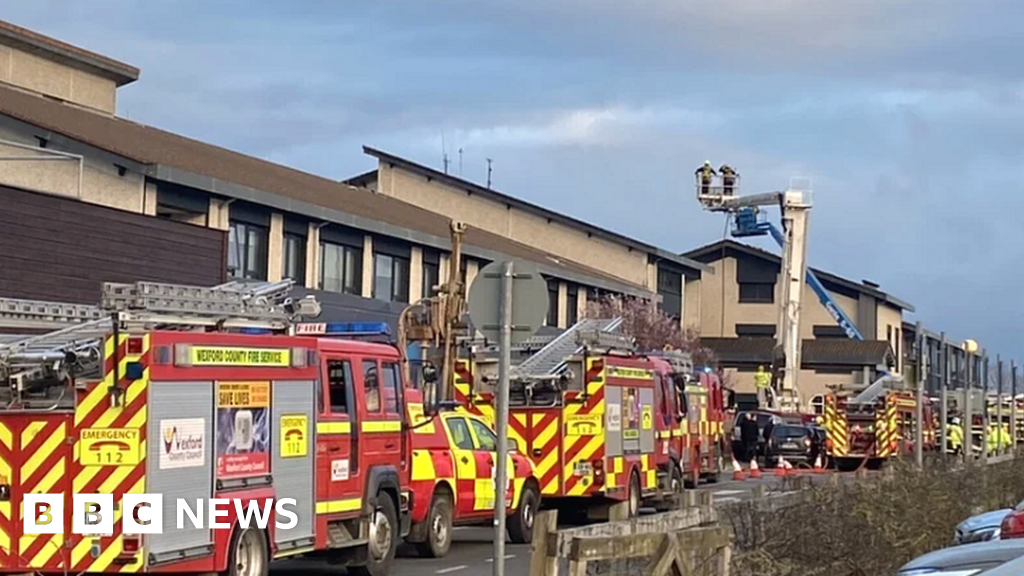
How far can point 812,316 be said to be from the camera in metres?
98.1

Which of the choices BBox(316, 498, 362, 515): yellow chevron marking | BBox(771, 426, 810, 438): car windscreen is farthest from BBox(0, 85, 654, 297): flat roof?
BBox(316, 498, 362, 515): yellow chevron marking

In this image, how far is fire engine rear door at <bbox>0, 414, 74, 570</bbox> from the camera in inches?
501

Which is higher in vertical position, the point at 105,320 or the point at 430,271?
the point at 430,271

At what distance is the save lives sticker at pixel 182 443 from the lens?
1267cm

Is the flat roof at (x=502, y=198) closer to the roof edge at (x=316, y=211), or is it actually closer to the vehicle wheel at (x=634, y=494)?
the roof edge at (x=316, y=211)

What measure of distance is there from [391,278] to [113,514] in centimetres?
3772

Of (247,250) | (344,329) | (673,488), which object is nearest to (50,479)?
(344,329)

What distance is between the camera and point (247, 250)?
41562mm

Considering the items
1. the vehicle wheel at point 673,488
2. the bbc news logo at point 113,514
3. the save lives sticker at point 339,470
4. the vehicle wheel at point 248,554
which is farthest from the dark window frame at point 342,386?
the vehicle wheel at point 673,488

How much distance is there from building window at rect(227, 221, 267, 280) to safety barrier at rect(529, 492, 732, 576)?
3003cm

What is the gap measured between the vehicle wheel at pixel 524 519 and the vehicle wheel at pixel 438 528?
1.77 metres

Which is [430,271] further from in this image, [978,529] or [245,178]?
[978,529]

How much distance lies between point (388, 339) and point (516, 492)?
158 inches

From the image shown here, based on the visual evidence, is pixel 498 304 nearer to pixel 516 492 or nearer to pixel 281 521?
pixel 281 521
